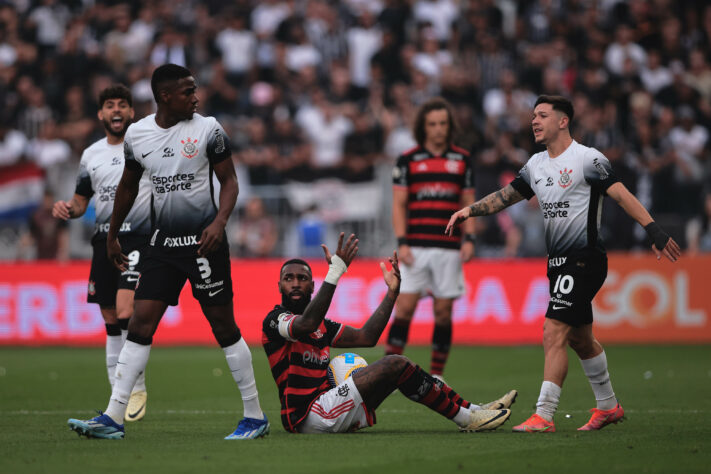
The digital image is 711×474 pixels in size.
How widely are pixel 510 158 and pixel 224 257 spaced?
10.9m

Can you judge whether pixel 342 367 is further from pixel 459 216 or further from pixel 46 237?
pixel 46 237

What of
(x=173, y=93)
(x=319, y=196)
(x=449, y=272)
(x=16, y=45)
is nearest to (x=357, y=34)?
(x=319, y=196)

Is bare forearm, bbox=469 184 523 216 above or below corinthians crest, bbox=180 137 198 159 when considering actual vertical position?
below

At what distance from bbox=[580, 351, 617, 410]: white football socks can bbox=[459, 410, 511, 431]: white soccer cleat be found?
3.11ft

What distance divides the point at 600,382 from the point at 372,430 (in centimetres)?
188

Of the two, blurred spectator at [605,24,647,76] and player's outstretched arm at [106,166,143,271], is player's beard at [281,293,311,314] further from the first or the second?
blurred spectator at [605,24,647,76]

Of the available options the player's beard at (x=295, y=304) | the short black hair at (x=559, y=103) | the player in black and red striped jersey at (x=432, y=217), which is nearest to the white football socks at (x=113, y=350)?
the player's beard at (x=295, y=304)

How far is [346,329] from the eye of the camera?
8016 millimetres

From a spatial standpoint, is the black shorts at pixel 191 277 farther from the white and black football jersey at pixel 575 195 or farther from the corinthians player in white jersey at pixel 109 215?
the white and black football jersey at pixel 575 195

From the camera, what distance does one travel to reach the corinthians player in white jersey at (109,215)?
9.74 metres

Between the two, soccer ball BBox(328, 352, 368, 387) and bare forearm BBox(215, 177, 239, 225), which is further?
soccer ball BBox(328, 352, 368, 387)

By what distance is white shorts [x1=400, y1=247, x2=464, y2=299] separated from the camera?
38.6 ft

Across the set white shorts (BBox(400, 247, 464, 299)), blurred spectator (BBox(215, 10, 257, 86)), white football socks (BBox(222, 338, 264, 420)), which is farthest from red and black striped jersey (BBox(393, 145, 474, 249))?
blurred spectator (BBox(215, 10, 257, 86))

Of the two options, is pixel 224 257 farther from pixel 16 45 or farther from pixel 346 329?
pixel 16 45
